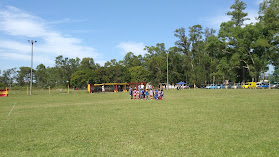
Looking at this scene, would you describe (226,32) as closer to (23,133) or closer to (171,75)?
(171,75)

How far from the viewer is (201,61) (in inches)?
3474

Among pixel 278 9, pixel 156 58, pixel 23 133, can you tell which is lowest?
pixel 23 133

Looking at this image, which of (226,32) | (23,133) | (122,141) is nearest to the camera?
(122,141)

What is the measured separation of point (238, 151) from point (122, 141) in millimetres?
3288

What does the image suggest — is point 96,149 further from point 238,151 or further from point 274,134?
point 274,134

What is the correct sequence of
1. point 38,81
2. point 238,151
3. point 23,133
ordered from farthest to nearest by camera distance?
point 38,81 < point 23,133 < point 238,151

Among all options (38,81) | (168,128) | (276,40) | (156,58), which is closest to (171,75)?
(156,58)

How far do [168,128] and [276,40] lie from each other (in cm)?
6024

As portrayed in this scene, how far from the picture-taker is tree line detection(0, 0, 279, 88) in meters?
62.6

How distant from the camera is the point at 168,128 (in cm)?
968

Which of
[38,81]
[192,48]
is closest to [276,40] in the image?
[192,48]

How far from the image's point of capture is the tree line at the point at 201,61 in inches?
2466

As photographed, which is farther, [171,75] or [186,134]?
[171,75]

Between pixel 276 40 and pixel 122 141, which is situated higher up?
pixel 276 40
